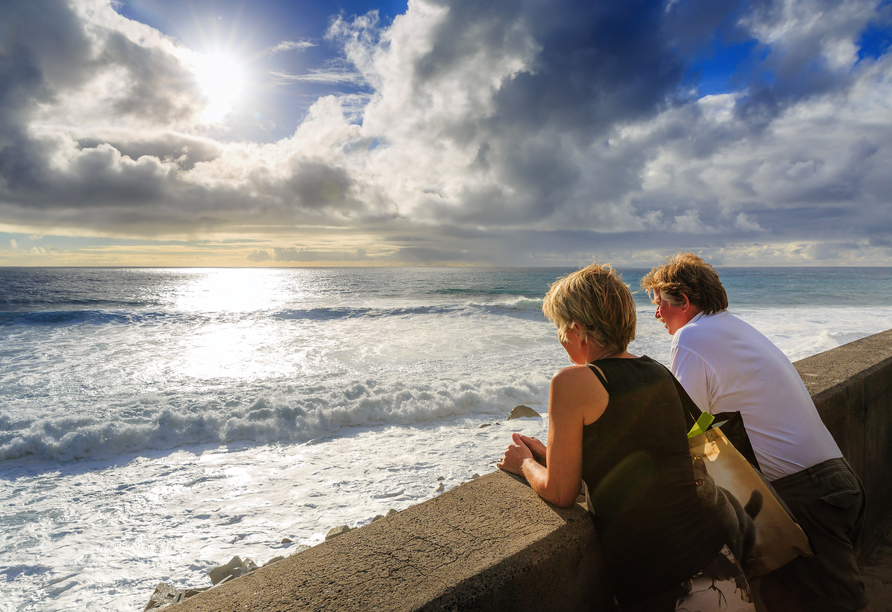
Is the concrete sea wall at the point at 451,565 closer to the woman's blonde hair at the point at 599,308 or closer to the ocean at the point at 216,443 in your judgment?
the woman's blonde hair at the point at 599,308

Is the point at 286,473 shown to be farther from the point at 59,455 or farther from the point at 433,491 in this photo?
the point at 59,455

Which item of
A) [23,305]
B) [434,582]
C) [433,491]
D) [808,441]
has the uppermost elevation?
[808,441]

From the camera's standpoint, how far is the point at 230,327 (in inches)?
688

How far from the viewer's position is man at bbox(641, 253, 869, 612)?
1697mm

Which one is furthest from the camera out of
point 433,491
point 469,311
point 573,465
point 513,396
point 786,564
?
point 469,311

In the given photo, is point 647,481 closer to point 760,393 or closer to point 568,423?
point 568,423

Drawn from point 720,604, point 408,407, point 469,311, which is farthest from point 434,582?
point 469,311

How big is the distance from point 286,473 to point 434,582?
14.5 feet

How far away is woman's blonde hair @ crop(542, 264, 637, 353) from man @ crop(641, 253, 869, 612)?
64cm

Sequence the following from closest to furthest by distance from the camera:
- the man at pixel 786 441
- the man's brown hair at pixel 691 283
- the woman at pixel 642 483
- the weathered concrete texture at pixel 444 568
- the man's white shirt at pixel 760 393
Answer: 1. the weathered concrete texture at pixel 444 568
2. the woman at pixel 642 483
3. the man at pixel 786 441
4. the man's white shirt at pixel 760 393
5. the man's brown hair at pixel 691 283

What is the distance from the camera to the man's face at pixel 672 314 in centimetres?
228

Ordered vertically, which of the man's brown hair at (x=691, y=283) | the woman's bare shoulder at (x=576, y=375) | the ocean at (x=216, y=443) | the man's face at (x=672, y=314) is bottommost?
the ocean at (x=216, y=443)

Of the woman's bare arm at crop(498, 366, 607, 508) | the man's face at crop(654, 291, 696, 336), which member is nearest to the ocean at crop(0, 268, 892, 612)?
the woman's bare arm at crop(498, 366, 607, 508)

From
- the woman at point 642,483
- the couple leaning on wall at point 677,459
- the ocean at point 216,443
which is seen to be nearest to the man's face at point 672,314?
the couple leaning on wall at point 677,459
